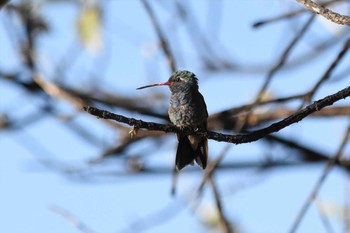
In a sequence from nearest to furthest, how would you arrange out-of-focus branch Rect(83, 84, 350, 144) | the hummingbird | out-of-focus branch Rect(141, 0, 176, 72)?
out-of-focus branch Rect(83, 84, 350, 144)
the hummingbird
out-of-focus branch Rect(141, 0, 176, 72)

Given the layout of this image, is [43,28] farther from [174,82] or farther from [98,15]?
[174,82]

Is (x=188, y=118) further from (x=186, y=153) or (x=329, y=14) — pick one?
(x=329, y=14)

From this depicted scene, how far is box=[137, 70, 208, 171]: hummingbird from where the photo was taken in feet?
10.7

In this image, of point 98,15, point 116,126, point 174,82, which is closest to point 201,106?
point 174,82

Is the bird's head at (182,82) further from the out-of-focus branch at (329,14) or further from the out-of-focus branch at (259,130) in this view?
the out-of-focus branch at (329,14)

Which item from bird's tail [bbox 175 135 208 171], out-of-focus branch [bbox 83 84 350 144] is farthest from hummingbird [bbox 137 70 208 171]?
out-of-focus branch [bbox 83 84 350 144]

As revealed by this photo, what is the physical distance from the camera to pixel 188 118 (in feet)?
10.7

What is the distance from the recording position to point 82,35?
5457 millimetres

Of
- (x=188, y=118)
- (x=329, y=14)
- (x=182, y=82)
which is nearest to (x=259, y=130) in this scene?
(x=329, y=14)

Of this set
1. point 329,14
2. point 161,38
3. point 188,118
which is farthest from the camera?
point 161,38

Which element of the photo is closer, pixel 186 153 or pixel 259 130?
pixel 259 130

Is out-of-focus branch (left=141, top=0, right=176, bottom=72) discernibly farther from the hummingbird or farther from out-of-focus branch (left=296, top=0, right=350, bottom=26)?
out-of-focus branch (left=296, top=0, right=350, bottom=26)

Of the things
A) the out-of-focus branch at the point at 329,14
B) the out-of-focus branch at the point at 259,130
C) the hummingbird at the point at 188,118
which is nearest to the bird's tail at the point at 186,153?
the hummingbird at the point at 188,118

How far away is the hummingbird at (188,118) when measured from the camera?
10.7ft
